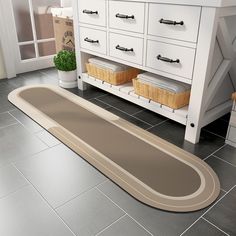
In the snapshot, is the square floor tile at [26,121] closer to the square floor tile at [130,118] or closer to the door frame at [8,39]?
the square floor tile at [130,118]

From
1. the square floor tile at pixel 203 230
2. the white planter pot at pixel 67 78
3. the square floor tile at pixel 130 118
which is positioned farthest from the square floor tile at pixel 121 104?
the square floor tile at pixel 203 230

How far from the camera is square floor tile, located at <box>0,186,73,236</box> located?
1104 millimetres

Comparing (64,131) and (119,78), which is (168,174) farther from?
(119,78)

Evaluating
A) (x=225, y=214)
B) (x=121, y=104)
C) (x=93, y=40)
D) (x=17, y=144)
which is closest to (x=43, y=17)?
(x=93, y=40)

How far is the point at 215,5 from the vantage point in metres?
1.33

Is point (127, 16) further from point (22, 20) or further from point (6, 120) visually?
point (22, 20)

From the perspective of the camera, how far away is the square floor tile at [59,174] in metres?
1.30

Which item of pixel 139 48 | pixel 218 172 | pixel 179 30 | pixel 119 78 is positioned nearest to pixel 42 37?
pixel 119 78

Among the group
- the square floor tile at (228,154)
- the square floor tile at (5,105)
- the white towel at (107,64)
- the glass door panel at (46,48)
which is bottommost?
the square floor tile at (228,154)

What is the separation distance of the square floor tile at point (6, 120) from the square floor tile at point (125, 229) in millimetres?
1155

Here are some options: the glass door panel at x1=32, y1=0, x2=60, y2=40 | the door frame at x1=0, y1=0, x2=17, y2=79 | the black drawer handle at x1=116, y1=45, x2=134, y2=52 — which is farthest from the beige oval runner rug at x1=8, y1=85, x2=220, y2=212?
the glass door panel at x1=32, y1=0, x2=60, y2=40

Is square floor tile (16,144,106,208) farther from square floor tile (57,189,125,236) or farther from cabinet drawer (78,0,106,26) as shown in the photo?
cabinet drawer (78,0,106,26)

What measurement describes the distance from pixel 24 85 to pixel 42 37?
0.76 m

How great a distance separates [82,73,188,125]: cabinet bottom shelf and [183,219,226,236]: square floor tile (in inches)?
28.4
